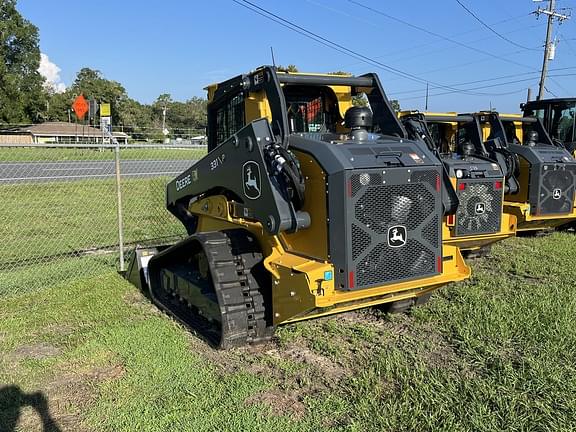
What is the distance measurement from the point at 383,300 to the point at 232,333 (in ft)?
4.08

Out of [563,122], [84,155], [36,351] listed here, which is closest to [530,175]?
[563,122]

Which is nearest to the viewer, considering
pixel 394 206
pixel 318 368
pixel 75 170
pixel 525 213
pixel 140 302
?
pixel 394 206

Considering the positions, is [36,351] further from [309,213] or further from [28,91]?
[28,91]

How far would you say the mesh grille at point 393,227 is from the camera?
380 centimetres

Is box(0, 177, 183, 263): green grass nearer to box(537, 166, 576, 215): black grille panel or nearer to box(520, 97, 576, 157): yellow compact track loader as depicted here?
box(537, 166, 576, 215): black grille panel

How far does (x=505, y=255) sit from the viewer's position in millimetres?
8070

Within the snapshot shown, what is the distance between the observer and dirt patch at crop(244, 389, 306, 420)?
348 cm

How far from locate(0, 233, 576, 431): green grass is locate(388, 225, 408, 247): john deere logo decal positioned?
0.94 m

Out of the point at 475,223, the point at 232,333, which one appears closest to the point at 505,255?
the point at 475,223

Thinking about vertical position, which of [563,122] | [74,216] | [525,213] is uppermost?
[563,122]

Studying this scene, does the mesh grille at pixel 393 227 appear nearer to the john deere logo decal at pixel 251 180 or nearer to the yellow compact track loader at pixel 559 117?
the john deere logo decal at pixel 251 180

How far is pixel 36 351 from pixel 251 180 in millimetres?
2382

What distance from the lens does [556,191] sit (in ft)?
28.9

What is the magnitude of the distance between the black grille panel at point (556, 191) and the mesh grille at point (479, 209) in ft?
5.11
